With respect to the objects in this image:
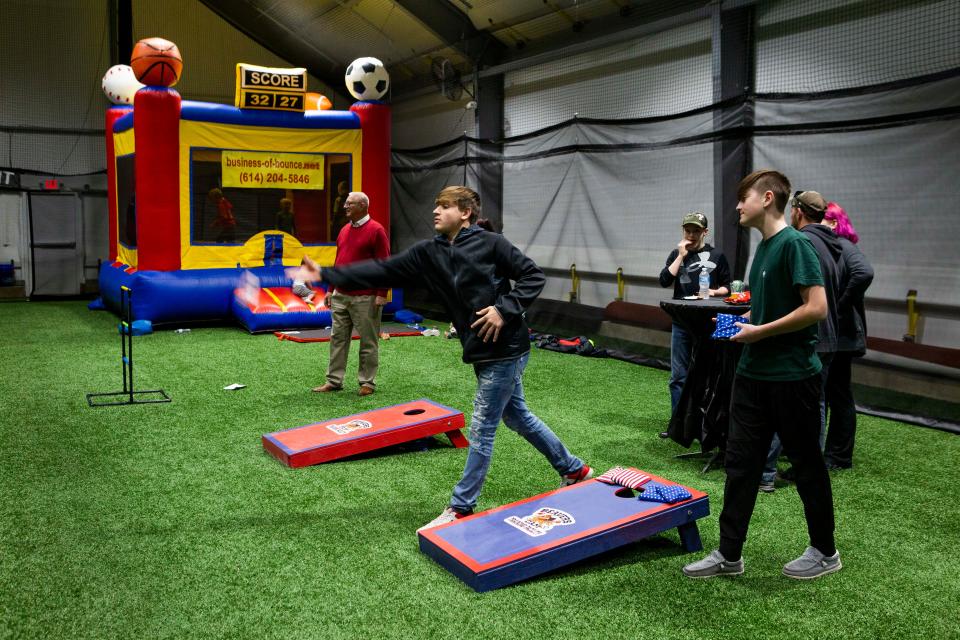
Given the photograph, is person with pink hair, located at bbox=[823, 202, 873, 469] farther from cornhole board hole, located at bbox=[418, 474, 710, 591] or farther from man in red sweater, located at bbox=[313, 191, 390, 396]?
man in red sweater, located at bbox=[313, 191, 390, 396]

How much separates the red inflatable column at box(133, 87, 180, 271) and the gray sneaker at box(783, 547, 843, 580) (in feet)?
28.6

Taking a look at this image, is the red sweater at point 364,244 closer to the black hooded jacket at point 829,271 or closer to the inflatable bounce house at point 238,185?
the inflatable bounce house at point 238,185

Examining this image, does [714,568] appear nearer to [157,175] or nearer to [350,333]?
[350,333]

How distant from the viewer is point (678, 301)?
476 centimetres

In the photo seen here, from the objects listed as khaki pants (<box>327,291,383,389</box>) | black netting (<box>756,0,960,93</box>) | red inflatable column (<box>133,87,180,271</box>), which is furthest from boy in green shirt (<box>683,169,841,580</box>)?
red inflatable column (<box>133,87,180,271</box>)

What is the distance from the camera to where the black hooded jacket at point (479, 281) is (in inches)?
138

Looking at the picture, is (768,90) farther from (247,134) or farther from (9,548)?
(9,548)

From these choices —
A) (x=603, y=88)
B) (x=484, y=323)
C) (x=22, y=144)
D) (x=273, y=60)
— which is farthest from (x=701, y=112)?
(x=22, y=144)

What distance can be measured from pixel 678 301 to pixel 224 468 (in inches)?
114

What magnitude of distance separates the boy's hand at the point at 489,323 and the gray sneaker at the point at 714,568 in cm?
127

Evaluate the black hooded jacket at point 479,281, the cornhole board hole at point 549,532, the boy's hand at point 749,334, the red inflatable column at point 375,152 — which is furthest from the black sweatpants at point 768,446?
the red inflatable column at point 375,152

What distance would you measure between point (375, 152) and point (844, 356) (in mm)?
7664

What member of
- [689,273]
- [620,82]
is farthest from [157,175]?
[689,273]

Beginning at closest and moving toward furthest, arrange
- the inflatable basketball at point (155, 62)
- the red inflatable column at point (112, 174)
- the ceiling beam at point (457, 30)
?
the inflatable basketball at point (155, 62) → the red inflatable column at point (112, 174) → the ceiling beam at point (457, 30)
